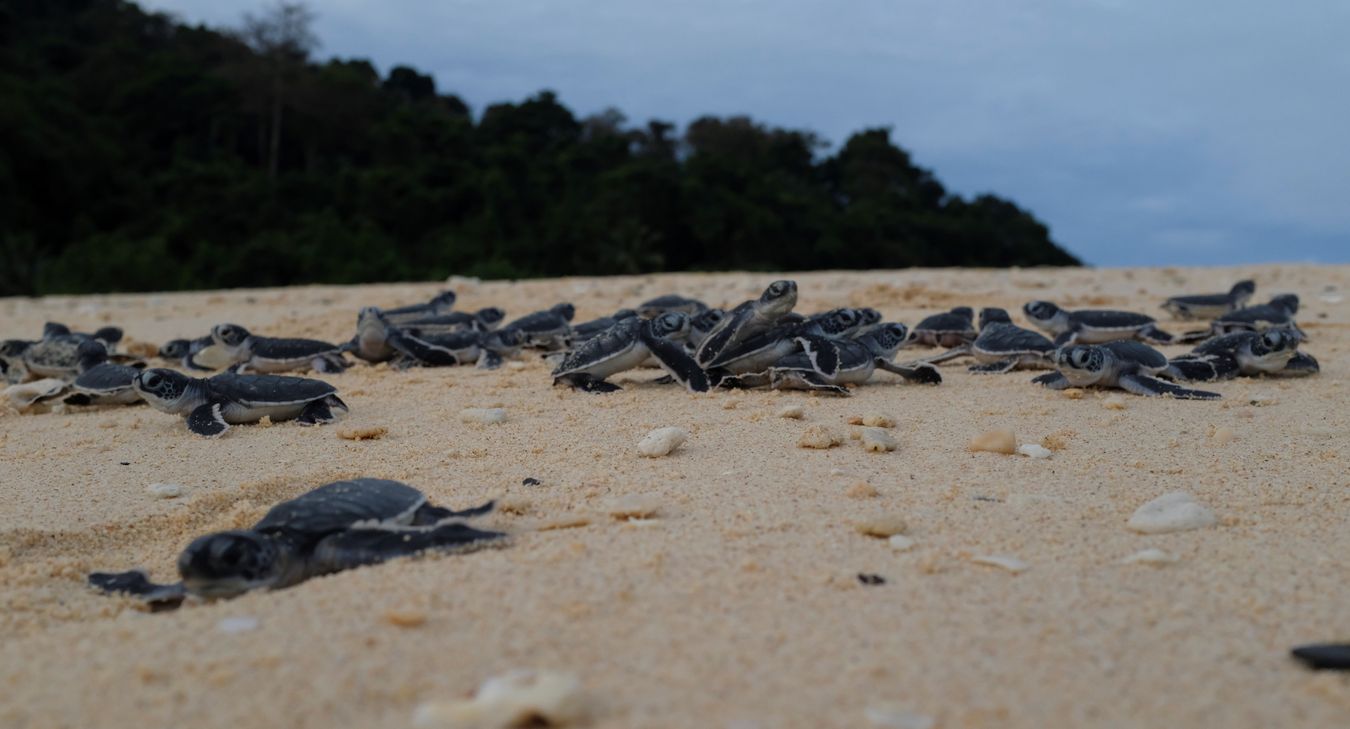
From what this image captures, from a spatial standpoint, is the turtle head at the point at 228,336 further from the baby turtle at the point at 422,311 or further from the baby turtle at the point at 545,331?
the baby turtle at the point at 545,331

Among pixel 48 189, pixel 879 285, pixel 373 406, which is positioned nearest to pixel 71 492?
pixel 373 406

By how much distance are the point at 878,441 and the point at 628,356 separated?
4.75 feet

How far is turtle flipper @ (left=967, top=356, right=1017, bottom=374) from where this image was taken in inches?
186

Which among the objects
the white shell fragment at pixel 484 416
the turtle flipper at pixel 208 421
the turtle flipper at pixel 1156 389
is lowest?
the turtle flipper at pixel 208 421

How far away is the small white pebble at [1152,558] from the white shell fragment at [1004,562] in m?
0.23

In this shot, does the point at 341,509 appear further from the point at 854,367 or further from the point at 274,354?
the point at 274,354

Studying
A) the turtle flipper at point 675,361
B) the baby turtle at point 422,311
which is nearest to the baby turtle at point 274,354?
the baby turtle at point 422,311

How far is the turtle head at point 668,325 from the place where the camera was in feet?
14.3

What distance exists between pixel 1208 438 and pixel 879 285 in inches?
222

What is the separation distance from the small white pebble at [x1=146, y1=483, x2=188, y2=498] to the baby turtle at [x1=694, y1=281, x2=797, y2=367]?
6.65 feet

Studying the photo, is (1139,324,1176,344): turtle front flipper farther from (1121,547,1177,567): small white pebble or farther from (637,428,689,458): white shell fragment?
(1121,547,1177,567): small white pebble

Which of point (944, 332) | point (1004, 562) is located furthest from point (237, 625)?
point (944, 332)

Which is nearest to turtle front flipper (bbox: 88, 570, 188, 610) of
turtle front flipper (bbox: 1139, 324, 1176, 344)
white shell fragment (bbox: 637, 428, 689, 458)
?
white shell fragment (bbox: 637, 428, 689, 458)

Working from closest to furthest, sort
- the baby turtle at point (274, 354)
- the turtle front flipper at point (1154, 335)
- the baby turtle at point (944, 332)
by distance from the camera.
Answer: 1. the baby turtle at point (274, 354)
2. the baby turtle at point (944, 332)
3. the turtle front flipper at point (1154, 335)
